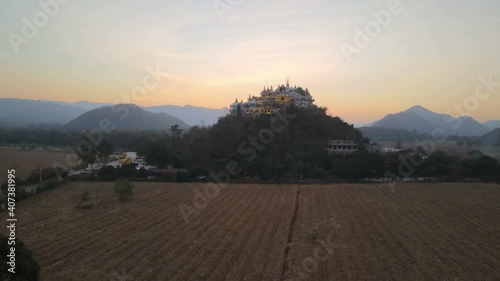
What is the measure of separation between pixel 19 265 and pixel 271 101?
145 ft

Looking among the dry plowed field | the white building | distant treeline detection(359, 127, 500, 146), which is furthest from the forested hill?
distant treeline detection(359, 127, 500, 146)

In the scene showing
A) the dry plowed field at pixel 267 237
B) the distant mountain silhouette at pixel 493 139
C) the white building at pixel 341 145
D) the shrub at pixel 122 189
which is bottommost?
the dry plowed field at pixel 267 237

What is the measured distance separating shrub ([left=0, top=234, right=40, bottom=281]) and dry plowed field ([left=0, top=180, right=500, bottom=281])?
2.13 meters

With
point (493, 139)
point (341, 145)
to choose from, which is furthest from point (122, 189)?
point (493, 139)

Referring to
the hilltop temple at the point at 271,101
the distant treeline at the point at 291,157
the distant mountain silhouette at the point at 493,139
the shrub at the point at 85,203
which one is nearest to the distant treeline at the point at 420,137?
the distant mountain silhouette at the point at 493,139

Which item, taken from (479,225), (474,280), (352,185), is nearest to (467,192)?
(352,185)

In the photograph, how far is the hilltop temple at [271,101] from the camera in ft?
164

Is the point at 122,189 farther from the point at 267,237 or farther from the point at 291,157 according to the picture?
the point at 291,157

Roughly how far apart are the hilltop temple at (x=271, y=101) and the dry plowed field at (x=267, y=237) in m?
24.3

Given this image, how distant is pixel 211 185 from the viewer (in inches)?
1296

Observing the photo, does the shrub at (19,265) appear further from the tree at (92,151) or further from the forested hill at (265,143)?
the tree at (92,151)

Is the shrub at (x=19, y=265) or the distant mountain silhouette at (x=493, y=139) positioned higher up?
the distant mountain silhouette at (x=493, y=139)

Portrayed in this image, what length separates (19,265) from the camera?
344 inches

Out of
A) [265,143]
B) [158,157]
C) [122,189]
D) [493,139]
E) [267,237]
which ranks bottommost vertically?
[267,237]
